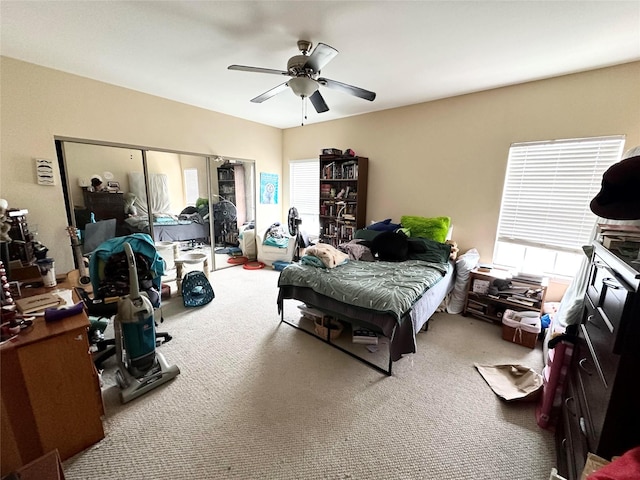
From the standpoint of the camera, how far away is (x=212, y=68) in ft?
8.91

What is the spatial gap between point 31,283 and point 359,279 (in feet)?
8.68

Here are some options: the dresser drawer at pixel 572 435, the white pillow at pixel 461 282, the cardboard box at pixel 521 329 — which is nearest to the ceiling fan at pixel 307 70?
the white pillow at pixel 461 282

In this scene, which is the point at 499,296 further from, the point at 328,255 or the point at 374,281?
the point at 328,255

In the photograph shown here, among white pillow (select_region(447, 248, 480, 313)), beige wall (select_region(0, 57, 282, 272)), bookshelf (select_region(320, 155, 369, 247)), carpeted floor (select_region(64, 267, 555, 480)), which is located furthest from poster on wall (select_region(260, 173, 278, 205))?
white pillow (select_region(447, 248, 480, 313))

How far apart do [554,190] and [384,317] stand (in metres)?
Result: 2.53

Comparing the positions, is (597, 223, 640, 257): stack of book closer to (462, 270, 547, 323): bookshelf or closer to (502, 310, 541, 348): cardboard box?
(502, 310, 541, 348): cardboard box

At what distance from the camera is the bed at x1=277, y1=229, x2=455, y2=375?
6.59 feet

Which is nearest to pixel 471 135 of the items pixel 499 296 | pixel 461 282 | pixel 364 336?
pixel 461 282

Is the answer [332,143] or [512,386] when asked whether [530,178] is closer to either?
[512,386]

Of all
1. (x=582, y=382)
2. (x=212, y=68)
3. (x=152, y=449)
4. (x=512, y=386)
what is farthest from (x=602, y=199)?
(x=212, y=68)

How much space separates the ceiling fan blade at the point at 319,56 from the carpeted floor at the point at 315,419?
8.03 feet

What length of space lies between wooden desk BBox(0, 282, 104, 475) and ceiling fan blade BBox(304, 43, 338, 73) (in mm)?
2236

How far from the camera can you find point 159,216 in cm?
376

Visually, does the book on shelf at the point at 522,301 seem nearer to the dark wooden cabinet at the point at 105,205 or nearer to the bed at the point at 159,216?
the bed at the point at 159,216
